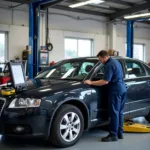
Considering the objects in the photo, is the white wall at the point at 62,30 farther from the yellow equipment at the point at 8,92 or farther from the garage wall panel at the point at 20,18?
the yellow equipment at the point at 8,92

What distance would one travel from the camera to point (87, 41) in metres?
14.2

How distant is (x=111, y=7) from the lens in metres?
13.4

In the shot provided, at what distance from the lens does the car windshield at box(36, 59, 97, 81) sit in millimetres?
4358

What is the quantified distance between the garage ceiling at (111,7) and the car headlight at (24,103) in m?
8.18

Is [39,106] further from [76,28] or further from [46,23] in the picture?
[76,28]

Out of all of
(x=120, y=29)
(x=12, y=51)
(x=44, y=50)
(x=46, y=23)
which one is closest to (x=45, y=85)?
(x=44, y=50)

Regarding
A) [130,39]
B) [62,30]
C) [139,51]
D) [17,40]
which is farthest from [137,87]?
[139,51]

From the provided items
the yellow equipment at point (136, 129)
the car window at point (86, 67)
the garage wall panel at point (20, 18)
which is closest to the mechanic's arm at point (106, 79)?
the car window at point (86, 67)

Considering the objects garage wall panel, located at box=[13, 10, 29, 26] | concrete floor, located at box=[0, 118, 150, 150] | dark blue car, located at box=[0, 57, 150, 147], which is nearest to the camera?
dark blue car, located at box=[0, 57, 150, 147]

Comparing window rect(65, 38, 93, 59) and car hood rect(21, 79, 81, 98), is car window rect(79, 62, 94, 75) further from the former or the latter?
window rect(65, 38, 93, 59)

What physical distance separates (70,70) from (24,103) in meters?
1.26

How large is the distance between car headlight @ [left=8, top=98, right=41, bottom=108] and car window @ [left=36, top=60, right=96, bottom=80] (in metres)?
0.95

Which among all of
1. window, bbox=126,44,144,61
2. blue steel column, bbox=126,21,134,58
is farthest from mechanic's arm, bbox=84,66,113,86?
window, bbox=126,44,144,61

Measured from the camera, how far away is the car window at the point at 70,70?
14.3 feet
